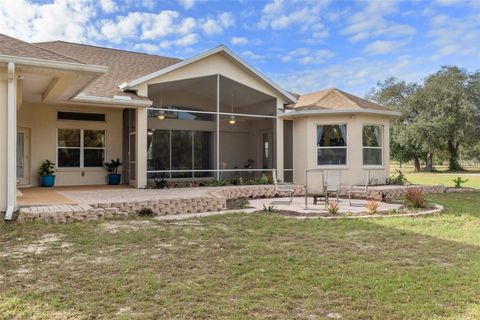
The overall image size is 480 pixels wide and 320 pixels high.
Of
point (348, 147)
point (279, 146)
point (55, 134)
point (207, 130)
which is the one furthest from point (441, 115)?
point (55, 134)

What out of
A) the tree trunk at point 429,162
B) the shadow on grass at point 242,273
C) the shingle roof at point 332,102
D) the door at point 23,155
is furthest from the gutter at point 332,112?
the tree trunk at point 429,162

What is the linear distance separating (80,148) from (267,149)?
8871mm

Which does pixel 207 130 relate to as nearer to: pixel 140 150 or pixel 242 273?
pixel 140 150

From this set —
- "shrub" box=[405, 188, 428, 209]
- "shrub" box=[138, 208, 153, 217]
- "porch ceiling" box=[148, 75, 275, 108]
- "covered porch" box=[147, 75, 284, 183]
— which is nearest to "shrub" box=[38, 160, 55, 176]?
"covered porch" box=[147, 75, 284, 183]

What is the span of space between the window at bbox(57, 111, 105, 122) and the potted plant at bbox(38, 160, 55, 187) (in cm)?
185

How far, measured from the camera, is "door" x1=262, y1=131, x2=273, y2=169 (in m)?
19.1

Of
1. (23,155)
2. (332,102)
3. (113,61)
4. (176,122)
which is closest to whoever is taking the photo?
(23,155)

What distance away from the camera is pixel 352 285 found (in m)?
4.50

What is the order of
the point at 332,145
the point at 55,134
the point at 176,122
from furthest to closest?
the point at 176,122 < the point at 332,145 < the point at 55,134

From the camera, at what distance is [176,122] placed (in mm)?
18344

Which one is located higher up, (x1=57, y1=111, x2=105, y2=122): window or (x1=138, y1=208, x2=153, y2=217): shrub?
(x1=57, y1=111, x2=105, y2=122): window

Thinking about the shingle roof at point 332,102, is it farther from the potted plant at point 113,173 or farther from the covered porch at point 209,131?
the potted plant at point 113,173

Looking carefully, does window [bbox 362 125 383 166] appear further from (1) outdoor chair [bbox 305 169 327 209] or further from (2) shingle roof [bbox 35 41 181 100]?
(2) shingle roof [bbox 35 41 181 100]

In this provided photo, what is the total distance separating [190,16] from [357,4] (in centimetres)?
977
